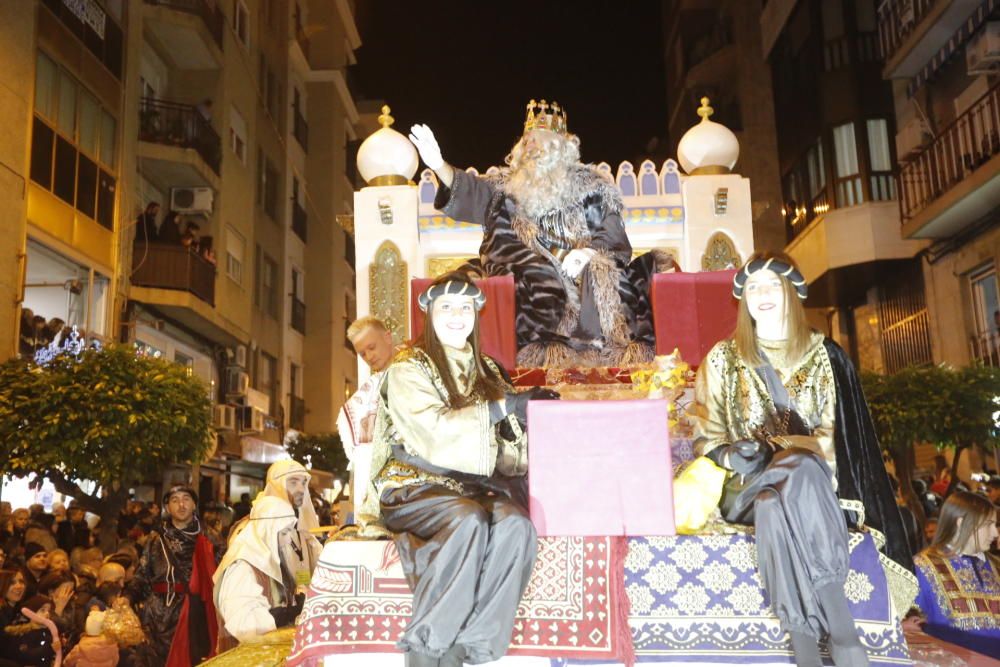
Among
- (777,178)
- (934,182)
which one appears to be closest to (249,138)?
(777,178)

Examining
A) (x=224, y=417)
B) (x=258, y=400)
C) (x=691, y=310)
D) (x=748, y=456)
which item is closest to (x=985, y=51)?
(x=691, y=310)

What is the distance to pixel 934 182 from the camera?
1593cm

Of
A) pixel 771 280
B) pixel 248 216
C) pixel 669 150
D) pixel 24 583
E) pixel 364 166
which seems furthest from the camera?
pixel 669 150

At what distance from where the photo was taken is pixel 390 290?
24.7 feet

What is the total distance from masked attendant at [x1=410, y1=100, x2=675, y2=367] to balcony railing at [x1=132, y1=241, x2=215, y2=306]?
11725 mm

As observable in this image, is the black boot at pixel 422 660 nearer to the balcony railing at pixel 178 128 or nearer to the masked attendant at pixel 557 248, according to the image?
the masked attendant at pixel 557 248

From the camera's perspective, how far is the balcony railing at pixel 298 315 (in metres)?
29.5

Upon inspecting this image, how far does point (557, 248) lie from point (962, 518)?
140 inches

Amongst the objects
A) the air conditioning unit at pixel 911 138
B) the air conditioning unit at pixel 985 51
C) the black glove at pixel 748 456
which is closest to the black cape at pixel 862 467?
the black glove at pixel 748 456

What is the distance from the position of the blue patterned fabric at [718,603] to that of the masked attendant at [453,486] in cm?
58

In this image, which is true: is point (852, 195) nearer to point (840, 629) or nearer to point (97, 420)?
point (97, 420)

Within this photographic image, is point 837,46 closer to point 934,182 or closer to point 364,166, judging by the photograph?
point 934,182

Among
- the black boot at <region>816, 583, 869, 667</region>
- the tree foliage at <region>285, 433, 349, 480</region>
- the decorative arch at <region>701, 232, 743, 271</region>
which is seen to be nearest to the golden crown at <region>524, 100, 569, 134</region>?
the decorative arch at <region>701, 232, 743, 271</region>

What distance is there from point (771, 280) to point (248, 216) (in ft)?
68.6
